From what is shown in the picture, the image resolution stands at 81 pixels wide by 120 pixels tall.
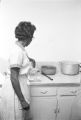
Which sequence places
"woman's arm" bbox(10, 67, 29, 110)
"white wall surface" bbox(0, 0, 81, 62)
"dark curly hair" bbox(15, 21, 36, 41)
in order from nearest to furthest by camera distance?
"woman's arm" bbox(10, 67, 29, 110), "dark curly hair" bbox(15, 21, 36, 41), "white wall surface" bbox(0, 0, 81, 62)

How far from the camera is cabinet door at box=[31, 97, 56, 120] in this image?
254cm

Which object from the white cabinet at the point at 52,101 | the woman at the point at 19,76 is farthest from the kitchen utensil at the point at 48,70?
the woman at the point at 19,76

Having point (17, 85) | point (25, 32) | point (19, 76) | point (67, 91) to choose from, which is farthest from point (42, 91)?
point (25, 32)

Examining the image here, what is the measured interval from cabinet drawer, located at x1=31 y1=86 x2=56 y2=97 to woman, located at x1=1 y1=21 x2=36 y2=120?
15.3 inches

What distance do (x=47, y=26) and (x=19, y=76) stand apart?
39.0 inches

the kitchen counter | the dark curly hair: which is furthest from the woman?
the kitchen counter

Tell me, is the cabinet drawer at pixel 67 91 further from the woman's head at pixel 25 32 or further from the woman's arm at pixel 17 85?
the woman's head at pixel 25 32

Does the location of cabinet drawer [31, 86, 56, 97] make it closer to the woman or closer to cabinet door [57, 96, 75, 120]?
cabinet door [57, 96, 75, 120]

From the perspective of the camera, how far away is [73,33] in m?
2.90

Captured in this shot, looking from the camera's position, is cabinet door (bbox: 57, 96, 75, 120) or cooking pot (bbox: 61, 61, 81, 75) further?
cooking pot (bbox: 61, 61, 81, 75)

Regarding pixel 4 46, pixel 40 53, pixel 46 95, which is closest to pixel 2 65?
pixel 4 46

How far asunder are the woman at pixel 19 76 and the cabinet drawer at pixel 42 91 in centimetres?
39

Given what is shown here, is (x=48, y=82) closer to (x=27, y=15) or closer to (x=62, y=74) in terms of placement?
(x=62, y=74)

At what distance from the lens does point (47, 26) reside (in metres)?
2.81
